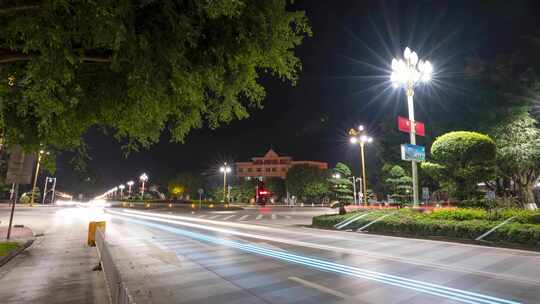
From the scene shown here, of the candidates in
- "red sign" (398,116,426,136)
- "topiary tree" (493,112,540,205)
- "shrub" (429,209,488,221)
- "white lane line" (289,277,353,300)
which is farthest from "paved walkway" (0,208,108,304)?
"topiary tree" (493,112,540,205)

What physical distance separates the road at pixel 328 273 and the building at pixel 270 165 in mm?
104998

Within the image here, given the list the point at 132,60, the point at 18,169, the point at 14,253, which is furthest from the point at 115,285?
the point at 18,169

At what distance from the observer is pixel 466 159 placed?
851 inches

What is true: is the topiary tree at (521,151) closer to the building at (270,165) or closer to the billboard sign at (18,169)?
the billboard sign at (18,169)

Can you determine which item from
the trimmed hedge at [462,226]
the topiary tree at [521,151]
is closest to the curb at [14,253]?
the trimmed hedge at [462,226]

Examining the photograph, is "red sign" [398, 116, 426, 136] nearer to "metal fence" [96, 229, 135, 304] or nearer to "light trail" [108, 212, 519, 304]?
"light trail" [108, 212, 519, 304]

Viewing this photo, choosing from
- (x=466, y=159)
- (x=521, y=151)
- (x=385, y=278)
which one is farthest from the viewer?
(x=521, y=151)

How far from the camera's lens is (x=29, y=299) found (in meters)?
6.09

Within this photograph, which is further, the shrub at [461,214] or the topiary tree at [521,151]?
the topiary tree at [521,151]

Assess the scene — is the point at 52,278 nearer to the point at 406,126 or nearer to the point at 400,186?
the point at 406,126

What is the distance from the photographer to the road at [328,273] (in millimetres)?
6207

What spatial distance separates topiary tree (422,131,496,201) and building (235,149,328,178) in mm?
94390

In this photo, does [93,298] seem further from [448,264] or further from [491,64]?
[491,64]

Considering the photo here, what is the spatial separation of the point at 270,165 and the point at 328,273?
112191mm
